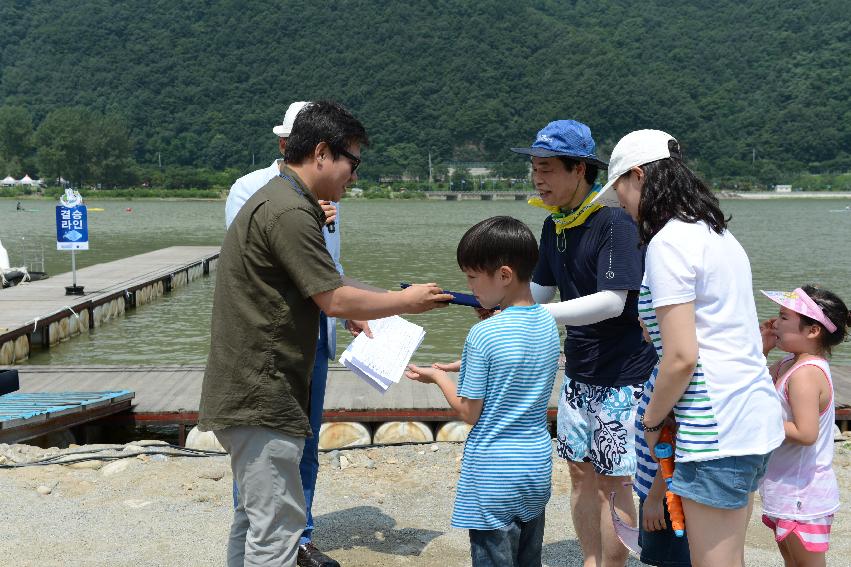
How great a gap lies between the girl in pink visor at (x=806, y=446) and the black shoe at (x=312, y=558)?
5.90ft

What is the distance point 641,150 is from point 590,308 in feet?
2.23

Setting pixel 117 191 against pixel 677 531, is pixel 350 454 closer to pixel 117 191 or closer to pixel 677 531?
pixel 677 531

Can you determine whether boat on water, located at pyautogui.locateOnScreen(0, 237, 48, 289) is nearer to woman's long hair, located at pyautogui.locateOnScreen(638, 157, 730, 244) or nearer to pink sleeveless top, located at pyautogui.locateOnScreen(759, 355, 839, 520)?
pink sleeveless top, located at pyautogui.locateOnScreen(759, 355, 839, 520)

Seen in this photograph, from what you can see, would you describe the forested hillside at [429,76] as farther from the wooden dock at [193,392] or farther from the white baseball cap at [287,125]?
the white baseball cap at [287,125]

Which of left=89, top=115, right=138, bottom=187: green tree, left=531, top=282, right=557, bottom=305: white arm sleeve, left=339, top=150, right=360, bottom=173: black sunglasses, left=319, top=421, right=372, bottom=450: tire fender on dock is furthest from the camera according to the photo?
left=89, top=115, right=138, bottom=187: green tree

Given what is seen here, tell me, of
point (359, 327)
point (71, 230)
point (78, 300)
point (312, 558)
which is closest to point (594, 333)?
point (359, 327)

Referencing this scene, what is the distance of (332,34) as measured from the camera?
175m

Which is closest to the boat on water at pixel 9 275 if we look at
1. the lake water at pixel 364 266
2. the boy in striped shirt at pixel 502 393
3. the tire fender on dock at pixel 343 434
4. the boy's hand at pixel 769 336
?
the lake water at pixel 364 266

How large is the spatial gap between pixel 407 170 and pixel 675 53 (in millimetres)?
62911

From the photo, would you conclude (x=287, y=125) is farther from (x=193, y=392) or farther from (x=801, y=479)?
(x=193, y=392)

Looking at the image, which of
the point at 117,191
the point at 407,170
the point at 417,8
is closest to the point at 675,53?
the point at 417,8

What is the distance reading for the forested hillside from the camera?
143m

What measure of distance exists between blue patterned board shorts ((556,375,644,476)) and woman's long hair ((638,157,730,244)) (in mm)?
827

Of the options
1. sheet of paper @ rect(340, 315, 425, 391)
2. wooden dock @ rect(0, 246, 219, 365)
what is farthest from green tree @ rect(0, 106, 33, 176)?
sheet of paper @ rect(340, 315, 425, 391)
